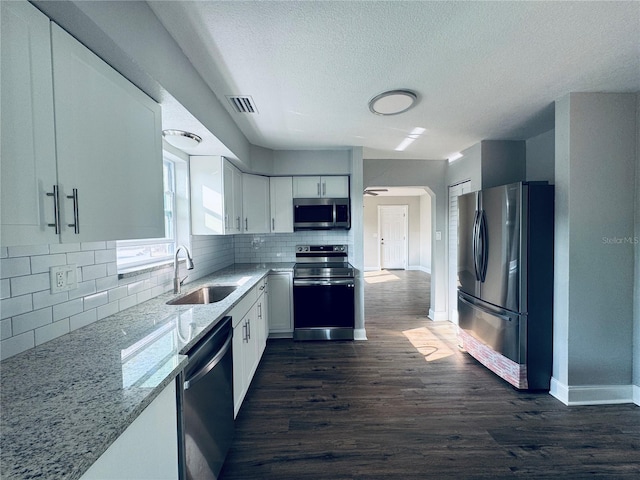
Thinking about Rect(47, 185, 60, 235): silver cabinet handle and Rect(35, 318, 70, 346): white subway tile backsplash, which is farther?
Rect(35, 318, 70, 346): white subway tile backsplash

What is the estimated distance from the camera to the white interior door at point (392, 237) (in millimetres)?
8906

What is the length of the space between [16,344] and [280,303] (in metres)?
2.47

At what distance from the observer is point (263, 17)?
1.32 m

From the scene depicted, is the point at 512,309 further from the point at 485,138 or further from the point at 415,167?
the point at 415,167

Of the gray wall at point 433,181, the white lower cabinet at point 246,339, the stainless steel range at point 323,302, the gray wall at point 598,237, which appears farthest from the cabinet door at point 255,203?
the gray wall at point 598,237

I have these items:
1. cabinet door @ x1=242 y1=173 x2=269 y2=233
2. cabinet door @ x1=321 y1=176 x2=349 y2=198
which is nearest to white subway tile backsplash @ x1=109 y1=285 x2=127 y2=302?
cabinet door @ x1=242 y1=173 x2=269 y2=233

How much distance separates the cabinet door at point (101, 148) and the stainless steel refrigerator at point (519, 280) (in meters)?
2.70

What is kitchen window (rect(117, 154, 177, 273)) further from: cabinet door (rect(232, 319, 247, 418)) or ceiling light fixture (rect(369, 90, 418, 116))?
ceiling light fixture (rect(369, 90, 418, 116))

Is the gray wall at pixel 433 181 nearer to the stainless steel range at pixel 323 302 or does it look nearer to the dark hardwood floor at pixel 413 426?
the dark hardwood floor at pixel 413 426

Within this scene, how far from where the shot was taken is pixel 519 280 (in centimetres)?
225

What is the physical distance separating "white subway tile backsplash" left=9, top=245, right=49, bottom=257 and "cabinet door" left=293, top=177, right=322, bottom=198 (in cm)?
274

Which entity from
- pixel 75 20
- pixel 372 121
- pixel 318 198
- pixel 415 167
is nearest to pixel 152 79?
pixel 75 20

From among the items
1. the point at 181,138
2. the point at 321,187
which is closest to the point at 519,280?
the point at 321,187

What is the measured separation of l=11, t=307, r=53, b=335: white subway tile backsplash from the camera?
1.05 meters
